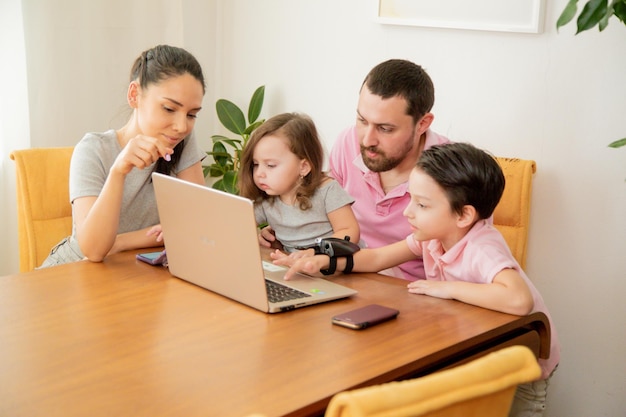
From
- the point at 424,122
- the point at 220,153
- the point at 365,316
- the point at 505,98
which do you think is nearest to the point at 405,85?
the point at 424,122

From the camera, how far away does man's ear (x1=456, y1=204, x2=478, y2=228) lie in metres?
1.88

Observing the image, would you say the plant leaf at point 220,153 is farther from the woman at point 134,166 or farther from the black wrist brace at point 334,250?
the black wrist brace at point 334,250

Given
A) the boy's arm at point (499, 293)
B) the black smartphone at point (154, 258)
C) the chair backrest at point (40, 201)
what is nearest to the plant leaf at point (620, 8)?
the boy's arm at point (499, 293)

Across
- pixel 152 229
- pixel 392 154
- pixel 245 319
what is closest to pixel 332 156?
pixel 392 154

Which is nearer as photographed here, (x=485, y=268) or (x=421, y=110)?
(x=485, y=268)

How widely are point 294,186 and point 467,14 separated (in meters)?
0.92

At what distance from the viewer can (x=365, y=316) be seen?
5.37ft

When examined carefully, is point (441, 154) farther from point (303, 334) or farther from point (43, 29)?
point (43, 29)

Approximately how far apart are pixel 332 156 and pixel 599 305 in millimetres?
981

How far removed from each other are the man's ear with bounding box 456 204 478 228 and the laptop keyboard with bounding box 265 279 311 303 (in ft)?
1.35

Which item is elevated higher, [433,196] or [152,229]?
[433,196]

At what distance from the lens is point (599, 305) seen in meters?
2.56

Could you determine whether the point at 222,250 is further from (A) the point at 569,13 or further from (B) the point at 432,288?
(A) the point at 569,13

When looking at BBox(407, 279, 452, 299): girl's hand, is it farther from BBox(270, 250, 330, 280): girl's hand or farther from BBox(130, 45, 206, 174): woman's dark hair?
BBox(130, 45, 206, 174): woman's dark hair
